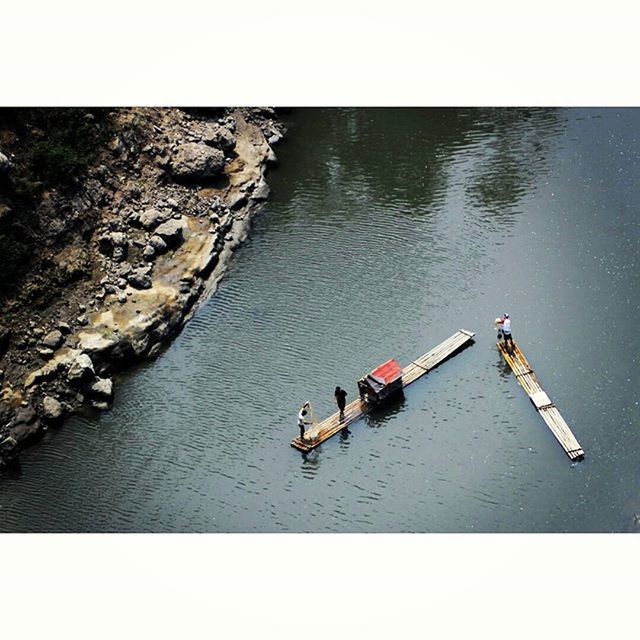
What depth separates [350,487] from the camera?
1162 inches

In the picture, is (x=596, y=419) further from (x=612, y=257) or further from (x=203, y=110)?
(x=203, y=110)

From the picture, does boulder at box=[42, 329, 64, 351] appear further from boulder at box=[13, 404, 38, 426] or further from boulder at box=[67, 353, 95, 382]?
boulder at box=[13, 404, 38, 426]

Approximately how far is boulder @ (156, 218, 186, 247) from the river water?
9.36 ft

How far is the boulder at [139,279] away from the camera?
3756 cm

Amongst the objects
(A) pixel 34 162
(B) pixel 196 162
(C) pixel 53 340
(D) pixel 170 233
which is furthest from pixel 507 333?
(A) pixel 34 162

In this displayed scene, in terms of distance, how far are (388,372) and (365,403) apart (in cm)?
145

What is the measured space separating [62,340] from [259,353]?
8182mm

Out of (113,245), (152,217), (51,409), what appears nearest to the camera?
(51,409)

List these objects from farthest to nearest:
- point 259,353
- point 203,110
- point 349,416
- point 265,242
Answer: point 203,110, point 265,242, point 259,353, point 349,416

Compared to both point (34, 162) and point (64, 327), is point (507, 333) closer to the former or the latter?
point (64, 327)

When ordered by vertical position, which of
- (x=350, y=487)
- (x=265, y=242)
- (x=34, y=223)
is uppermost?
(x=34, y=223)

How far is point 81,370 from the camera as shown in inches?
1326

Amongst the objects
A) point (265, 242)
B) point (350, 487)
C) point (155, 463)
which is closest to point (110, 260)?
point (265, 242)

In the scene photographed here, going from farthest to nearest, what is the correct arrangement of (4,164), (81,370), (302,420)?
(4,164) < (81,370) < (302,420)
